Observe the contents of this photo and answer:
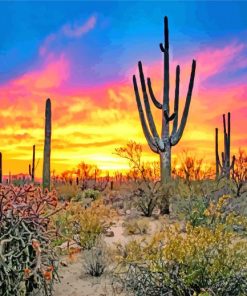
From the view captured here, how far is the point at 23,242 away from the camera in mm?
5668

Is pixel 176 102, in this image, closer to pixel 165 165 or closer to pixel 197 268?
pixel 165 165

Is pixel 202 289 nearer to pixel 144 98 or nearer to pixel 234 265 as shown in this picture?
pixel 234 265

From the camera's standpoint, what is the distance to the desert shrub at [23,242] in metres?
5.58

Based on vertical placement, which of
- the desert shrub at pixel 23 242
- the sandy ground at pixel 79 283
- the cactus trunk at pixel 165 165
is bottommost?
the sandy ground at pixel 79 283

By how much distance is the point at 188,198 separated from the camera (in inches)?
529

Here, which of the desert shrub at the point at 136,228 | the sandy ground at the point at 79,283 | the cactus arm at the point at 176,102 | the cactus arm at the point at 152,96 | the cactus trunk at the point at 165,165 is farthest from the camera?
the cactus arm at the point at 152,96

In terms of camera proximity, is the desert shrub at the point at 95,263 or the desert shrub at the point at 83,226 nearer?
the desert shrub at the point at 95,263

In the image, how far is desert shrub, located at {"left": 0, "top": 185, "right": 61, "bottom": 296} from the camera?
5578mm

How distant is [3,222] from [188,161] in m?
15.4

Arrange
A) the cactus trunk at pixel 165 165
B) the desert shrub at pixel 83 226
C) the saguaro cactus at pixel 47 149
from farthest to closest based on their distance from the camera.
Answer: the cactus trunk at pixel 165 165 → the saguaro cactus at pixel 47 149 → the desert shrub at pixel 83 226

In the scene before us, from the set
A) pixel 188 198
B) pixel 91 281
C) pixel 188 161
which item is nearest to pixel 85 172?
pixel 188 161

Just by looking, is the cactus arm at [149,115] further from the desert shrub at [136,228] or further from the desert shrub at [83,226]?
the desert shrub at [83,226]

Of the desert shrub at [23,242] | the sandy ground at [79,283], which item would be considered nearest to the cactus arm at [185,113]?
the sandy ground at [79,283]

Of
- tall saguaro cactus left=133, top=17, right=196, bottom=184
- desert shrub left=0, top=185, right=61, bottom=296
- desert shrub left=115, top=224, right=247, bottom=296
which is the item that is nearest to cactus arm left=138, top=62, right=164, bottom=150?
tall saguaro cactus left=133, top=17, right=196, bottom=184
